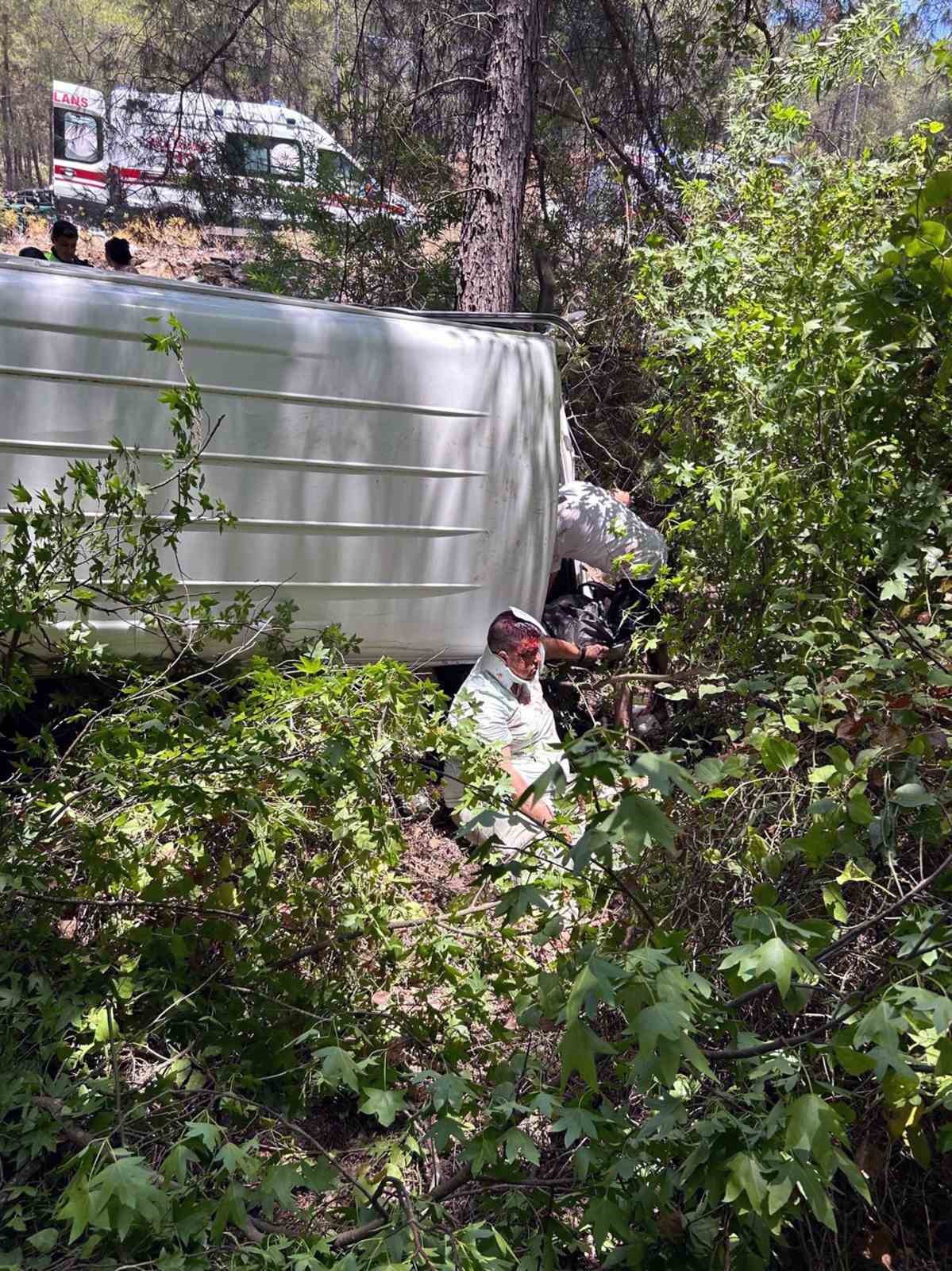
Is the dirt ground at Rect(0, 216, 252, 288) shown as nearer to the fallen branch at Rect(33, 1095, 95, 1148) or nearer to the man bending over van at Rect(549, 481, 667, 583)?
the man bending over van at Rect(549, 481, 667, 583)

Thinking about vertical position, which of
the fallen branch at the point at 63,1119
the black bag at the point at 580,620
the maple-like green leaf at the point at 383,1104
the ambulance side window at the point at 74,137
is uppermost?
the ambulance side window at the point at 74,137

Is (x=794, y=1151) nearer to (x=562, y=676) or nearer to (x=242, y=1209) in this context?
(x=242, y=1209)

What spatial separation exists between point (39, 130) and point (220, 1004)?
18.7 metres

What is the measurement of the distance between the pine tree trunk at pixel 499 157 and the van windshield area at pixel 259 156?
104 inches

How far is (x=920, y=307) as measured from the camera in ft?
8.66

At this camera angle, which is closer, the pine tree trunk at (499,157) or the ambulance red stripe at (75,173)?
the pine tree trunk at (499,157)

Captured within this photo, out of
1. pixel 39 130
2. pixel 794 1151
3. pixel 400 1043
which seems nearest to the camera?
pixel 794 1151

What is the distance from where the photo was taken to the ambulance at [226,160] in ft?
26.8

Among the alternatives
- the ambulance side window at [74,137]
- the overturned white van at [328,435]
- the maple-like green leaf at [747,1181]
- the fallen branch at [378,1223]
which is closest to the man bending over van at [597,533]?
the overturned white van at [328,435]

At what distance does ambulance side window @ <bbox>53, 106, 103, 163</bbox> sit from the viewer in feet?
40.6

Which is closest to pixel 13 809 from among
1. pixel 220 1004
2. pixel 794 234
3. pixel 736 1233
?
pixel 220 1004

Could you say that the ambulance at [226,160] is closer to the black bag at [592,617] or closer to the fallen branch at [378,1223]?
the black bag at [592,617]

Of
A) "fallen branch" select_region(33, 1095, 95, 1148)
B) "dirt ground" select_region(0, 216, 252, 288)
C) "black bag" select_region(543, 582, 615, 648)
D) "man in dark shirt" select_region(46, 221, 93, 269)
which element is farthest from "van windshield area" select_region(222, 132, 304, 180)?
"fallen branch" select_region(33, 1095, 95, 1148)

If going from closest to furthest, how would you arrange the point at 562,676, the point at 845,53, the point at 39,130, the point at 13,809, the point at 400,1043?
the point at 13,809, the point at 400,1043, the point at 845,53, the point at 562,676, the point at 39,130
